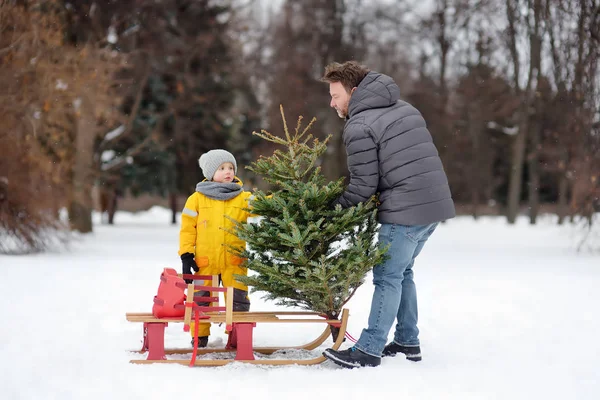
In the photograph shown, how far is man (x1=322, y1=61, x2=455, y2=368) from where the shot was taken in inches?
193

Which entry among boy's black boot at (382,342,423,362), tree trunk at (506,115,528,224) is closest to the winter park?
boy's black boot at (382,342,423,362)

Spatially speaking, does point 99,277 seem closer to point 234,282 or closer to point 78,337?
point 78,337

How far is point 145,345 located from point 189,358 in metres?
0.42

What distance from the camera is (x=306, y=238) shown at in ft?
16.1

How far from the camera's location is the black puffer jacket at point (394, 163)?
489 cm

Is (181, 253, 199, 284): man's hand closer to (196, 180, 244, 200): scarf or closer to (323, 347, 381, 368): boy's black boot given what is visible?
(196, 180, 244, 200): scarf

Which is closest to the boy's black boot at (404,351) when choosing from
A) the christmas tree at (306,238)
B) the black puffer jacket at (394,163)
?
the christmas tree at (306,238)

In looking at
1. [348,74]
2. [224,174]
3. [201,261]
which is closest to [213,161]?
[224,174]

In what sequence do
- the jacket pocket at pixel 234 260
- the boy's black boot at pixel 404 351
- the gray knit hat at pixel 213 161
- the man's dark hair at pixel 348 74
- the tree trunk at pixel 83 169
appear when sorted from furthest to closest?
the tree trunk at pixel 83 169, the gray knit hat at pixel 213 161, the jacket pocket at pixel 234 260, the boy's black boot at pixel 404 351, the man's dark hair at pixel 348 74

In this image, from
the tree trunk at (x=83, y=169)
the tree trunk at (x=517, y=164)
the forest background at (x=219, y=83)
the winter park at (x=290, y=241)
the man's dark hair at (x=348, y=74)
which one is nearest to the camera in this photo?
the winter park at (x=290, y=241)

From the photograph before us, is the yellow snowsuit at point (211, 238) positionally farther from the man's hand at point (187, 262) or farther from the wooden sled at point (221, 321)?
the wooden sled at point (221, 321)

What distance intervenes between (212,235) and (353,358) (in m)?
1.53

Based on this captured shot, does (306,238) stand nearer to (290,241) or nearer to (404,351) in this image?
(290,241)

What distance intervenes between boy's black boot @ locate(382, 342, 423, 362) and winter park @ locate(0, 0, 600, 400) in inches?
0.4
